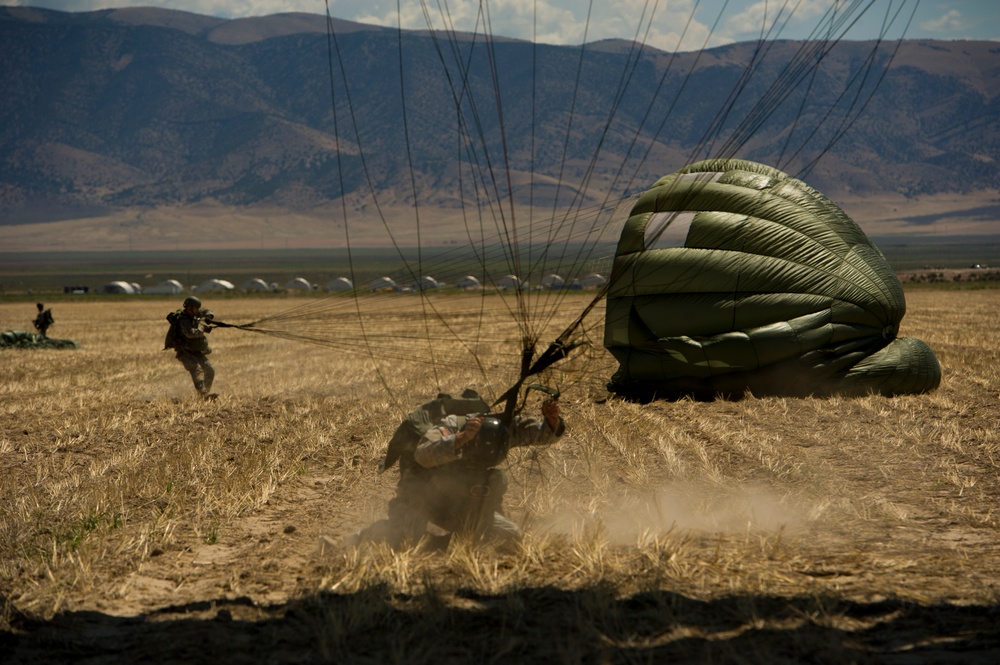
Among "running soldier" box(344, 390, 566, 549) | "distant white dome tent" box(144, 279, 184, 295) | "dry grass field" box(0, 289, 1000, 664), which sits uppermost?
"running soldier" box(344, 390, 566, 549)

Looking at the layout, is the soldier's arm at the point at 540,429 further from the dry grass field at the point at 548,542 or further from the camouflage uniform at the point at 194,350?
the camouflage uniform at the point at 194,350

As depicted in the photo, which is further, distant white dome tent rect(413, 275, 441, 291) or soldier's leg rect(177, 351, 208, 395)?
soldier's leg rect(177, 351, 208, 395)

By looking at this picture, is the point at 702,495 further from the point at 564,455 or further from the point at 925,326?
the point at 925,326

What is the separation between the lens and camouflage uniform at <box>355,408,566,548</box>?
7320 mm

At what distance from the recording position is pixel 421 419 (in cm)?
786

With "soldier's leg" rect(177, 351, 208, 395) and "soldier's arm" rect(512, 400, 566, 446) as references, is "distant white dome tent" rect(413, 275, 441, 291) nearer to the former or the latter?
"soldier's arm" rect(512, 400, 566, 446)

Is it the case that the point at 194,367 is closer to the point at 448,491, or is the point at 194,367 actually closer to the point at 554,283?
the point at 448,491

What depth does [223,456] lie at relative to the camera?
36.9 ft

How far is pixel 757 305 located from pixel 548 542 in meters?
7.79

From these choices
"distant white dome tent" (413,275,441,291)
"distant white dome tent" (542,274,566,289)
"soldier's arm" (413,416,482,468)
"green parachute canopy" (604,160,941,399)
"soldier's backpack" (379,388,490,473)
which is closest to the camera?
"soldier's arm" (413,416,482,468)

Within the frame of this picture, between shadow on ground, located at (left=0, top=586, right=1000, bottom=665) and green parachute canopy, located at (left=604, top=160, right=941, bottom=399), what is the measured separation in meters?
8.63

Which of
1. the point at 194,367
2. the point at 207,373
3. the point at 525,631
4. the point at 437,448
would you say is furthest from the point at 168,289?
the point at 525,631

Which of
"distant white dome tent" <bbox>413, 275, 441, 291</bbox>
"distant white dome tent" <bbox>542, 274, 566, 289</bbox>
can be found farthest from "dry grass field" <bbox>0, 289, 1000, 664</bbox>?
→ "distant white dome tent" <bbox>542, 274, 566, 289</bbox>

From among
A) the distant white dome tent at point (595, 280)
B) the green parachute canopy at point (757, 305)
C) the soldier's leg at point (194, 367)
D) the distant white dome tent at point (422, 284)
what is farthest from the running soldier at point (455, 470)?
the soldier's leg at point (194, 367)
